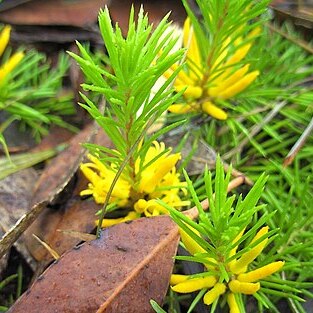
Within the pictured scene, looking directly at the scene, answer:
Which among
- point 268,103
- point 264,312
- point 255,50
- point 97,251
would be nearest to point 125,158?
point 97,251

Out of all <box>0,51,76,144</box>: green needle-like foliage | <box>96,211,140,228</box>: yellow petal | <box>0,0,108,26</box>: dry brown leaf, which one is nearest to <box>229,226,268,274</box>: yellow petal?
<box>96,211,140,228</box>: yellow petal

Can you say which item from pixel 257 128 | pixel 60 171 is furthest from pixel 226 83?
pixel 60 171

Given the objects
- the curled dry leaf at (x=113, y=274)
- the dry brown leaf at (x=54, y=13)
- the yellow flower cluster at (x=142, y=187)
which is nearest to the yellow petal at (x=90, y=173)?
the yellow flower cluster at (x=142, y=187)

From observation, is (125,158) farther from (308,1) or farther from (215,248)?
(308,1)

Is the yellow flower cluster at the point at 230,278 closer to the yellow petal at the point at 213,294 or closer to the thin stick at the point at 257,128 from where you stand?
the yellow petal at the point at 213,294

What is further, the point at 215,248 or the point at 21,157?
the point at 21,157
